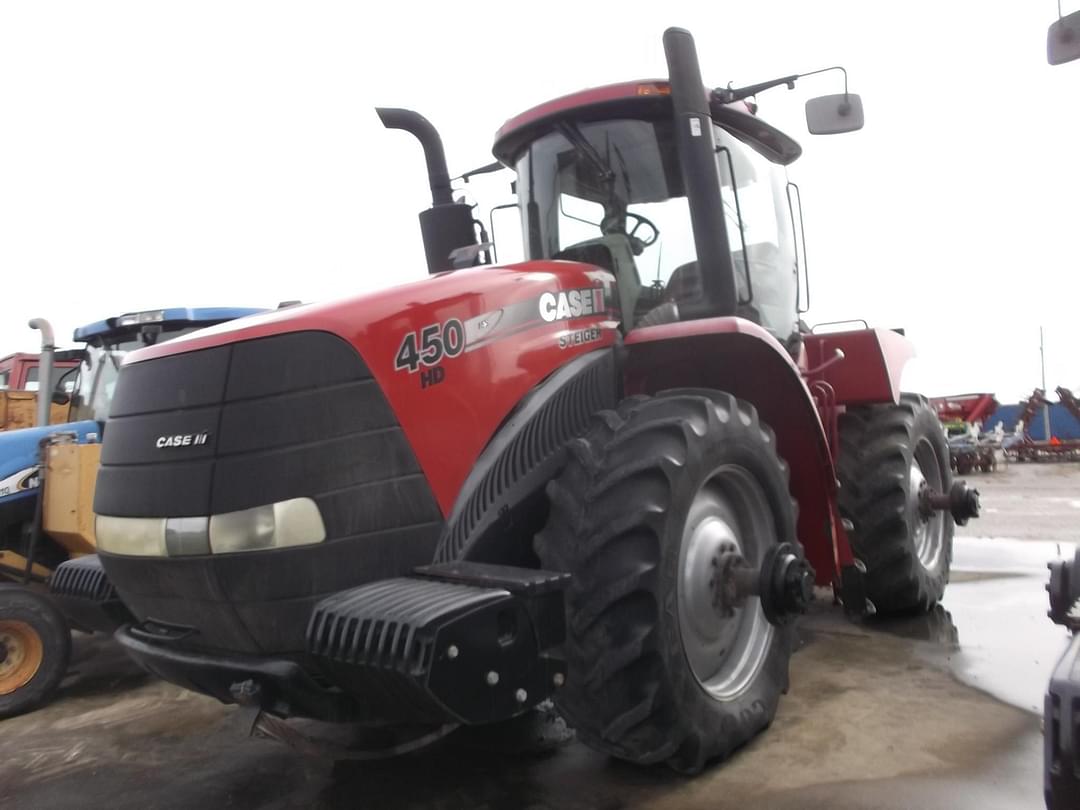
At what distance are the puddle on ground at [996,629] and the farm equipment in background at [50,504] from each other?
3672 mm

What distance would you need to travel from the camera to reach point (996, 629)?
454 centimetres

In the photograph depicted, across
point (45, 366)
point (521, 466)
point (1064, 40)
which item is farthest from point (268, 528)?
point (45, 366)

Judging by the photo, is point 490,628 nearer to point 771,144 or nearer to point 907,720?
point 907,720

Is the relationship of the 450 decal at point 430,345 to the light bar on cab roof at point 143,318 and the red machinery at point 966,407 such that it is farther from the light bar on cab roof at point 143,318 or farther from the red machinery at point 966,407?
the red machinery at point 966,407

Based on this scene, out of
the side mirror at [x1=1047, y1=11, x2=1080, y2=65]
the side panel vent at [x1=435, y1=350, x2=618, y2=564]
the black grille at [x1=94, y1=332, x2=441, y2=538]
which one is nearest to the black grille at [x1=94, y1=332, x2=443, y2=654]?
the black grille at [x1=94, y1=332, x2=441, y2=538]

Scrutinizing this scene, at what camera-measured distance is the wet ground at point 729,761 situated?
267 cm

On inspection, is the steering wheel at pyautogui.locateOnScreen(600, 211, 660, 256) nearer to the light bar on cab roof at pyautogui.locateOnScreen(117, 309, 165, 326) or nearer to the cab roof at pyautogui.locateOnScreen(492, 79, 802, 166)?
the cab roof at pyautogui.locateOnScreen(492, 79, 802, 166)

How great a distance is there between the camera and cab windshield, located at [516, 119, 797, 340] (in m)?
3.61

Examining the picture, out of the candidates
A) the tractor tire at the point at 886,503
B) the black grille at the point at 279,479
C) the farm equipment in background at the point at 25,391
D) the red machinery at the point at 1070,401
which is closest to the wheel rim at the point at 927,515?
the tractor tire at the point at 886,503

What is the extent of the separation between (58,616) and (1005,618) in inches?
202

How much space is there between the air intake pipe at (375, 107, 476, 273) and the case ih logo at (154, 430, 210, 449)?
1.85 m

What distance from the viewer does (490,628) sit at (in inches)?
82.9

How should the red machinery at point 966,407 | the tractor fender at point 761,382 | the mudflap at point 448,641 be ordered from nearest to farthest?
the mudflap at point 448,641, the tractor fender at point 761,382, the red machinery at point 966,407

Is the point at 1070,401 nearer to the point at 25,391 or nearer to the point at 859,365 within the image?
the point at 859,365
